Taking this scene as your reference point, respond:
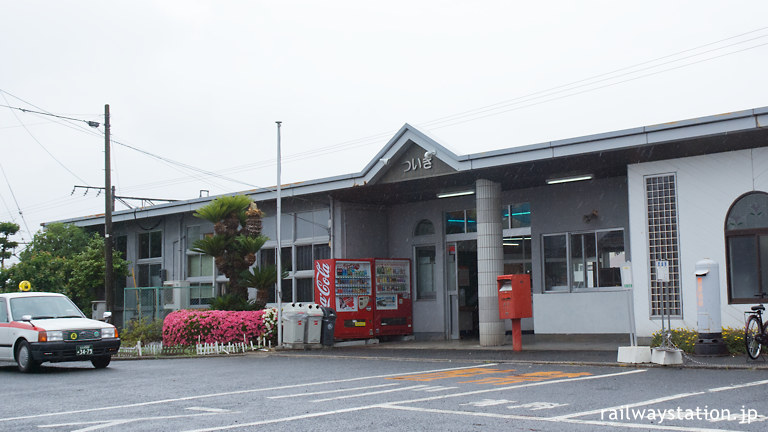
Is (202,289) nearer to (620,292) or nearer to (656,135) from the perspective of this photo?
(620,292)

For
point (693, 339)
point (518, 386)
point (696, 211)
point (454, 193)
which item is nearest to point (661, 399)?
point (518, 386)

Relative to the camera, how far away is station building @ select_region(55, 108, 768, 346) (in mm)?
17078

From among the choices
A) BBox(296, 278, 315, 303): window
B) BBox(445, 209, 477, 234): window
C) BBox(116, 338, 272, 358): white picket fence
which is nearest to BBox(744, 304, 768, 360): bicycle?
BBox(445, 209, 477, 234): window

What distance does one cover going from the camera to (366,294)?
23891 millimetres

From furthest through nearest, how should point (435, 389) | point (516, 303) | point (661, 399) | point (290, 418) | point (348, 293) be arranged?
point (348, 293) → point (516, 303) → point (435, 389) → point (661, 399) → point (290, 418)

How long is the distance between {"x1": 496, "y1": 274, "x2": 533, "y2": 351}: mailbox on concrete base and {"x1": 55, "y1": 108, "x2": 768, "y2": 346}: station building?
4.92 feet

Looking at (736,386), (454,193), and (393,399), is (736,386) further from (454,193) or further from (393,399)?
(454,193)

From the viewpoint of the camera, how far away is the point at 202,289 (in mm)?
30125

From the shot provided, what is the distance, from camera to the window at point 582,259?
68.2 feet

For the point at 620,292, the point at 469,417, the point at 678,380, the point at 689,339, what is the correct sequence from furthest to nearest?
the point at 620,292
the point at 689,339
the point at 678,380
the point at 469,417

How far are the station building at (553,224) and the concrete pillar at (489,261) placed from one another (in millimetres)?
30

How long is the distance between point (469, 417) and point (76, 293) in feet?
91.5

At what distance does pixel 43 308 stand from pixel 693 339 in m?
13.8

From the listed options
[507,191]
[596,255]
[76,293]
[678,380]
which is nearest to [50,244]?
[76,293]
